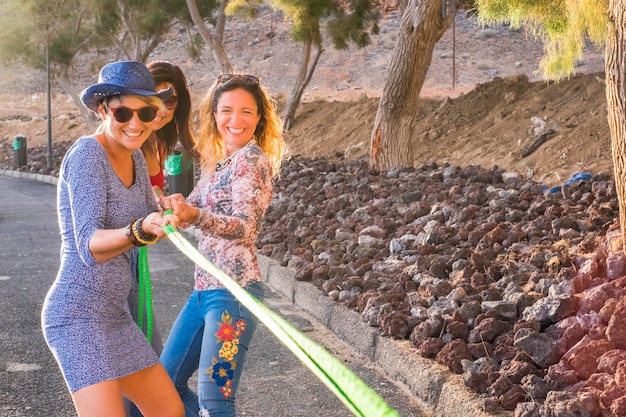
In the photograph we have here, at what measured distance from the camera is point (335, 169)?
1517 cm

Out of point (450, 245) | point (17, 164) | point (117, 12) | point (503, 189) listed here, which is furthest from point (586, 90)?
point (117, 12)

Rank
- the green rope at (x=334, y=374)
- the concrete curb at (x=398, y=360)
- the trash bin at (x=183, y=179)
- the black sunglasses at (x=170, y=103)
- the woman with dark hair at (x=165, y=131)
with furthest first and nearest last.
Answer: the trash bin at (x=183, y=179) → the concrete curb at (x=398, y=360) → the black sunglasses at (x=170, y=103) → the woman with dark hair at (x=165, y=131) → the green rope at (x=334, y=374)

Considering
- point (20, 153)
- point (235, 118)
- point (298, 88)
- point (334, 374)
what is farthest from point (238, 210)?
point (20, 153)

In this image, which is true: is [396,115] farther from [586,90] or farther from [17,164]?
[17,164]

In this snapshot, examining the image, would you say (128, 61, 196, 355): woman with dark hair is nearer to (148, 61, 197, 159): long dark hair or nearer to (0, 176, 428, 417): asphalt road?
(148, 61, 197, 159): long dark hair

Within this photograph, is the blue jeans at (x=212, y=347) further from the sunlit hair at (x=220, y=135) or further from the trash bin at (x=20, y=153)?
the trash bin at (x=20, y=153)

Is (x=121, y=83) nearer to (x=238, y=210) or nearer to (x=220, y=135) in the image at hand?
(x=238, y=210)

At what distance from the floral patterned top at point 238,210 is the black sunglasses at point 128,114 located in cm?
41

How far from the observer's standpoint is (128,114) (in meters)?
2.97

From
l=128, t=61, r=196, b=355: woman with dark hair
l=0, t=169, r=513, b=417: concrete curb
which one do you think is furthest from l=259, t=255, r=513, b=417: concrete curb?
l=128, t=61, r=196, b=355: woman with dark hair

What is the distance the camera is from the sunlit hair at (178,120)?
145 inches

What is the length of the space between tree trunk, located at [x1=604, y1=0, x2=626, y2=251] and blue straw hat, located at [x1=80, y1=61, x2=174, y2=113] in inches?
157

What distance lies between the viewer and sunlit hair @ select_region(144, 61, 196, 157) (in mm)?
3695

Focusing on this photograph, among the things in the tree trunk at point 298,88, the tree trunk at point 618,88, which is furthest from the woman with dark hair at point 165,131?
the tree trunk at point 298,88
